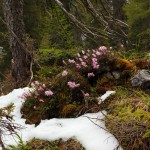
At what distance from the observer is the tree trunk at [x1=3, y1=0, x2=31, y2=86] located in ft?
32.7

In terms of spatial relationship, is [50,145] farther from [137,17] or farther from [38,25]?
[38,25]

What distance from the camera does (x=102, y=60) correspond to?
6.71 m

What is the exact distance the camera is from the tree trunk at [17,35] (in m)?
9.97

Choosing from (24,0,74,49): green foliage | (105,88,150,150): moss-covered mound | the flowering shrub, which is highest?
the flowering shrub

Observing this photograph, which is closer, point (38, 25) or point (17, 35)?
point (17, 35)

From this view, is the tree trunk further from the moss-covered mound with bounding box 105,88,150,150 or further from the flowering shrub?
the moss-covered mound with bounding box 105,88,150,150

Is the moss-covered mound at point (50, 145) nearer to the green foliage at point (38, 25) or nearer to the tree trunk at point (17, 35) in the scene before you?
the tree trunk at point (17, 35)

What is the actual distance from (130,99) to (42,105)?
5.08 feet

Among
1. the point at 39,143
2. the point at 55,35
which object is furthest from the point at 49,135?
the point at 55,35

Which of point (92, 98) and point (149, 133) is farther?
point (92, 98)

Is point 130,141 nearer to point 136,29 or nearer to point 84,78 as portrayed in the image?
point 84,78

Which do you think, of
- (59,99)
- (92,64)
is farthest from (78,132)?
(92,64)

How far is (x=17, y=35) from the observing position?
10.3 meters

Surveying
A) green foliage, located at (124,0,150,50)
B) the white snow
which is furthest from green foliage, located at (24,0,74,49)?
the white snow
